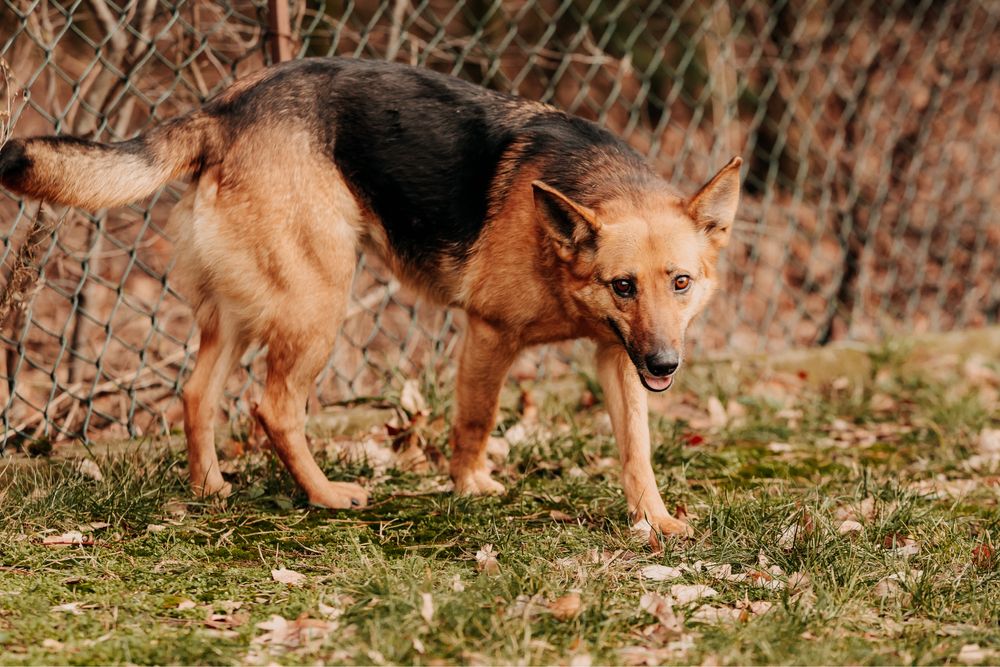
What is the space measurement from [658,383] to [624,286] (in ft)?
1.05

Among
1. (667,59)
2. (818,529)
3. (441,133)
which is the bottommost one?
(818,529)

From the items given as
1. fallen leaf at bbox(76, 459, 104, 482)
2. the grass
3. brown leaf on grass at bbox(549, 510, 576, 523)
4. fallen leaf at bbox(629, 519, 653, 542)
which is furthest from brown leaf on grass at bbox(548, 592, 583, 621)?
fallen leaf at bbox(76, 459, 104, 482)

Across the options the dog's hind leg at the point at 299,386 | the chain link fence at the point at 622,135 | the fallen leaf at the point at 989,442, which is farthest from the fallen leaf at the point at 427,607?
the fallen leaf at the point at 989,442

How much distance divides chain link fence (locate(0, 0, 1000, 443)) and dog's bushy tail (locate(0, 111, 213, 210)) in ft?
1.09

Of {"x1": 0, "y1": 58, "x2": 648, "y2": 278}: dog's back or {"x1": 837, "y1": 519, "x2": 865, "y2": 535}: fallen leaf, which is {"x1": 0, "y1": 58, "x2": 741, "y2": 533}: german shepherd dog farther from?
{"x1": 837, "y1": 519, "x2": 865, "y2": 535}: fallen leaf

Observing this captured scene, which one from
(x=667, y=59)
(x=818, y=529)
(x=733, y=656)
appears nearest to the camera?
(x=733, y=656)

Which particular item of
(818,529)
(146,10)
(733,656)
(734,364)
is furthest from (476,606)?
(734,364)

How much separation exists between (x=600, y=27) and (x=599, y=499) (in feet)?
15.5

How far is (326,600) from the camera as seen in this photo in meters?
2.67

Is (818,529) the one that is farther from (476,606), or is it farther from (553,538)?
(476,606)

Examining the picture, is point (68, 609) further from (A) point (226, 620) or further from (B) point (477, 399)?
(B) point (477, 399)

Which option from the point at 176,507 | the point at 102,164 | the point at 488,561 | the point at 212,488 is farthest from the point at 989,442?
the point at 102,164

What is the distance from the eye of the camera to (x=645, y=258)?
3375mm

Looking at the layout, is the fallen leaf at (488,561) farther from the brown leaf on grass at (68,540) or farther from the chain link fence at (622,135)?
the chain link fence at (622,135)
